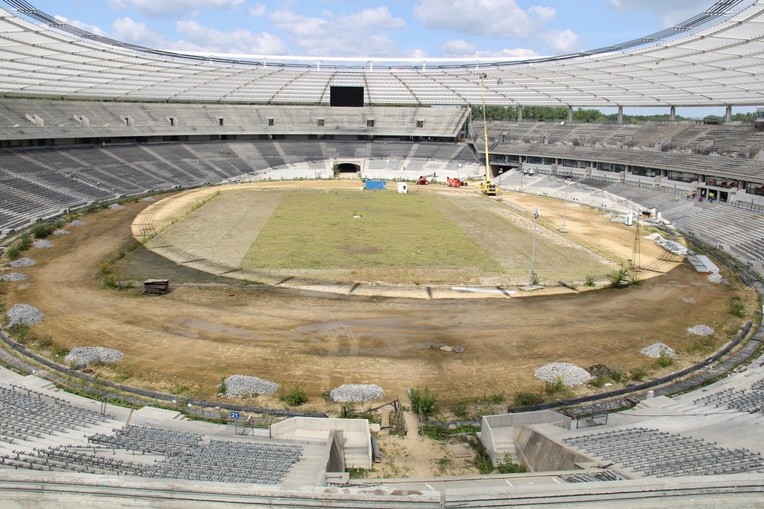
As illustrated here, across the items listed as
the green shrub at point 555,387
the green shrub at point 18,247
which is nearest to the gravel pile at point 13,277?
the green shrub at point 18,247

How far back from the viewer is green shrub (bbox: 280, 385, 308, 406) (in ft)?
58.1

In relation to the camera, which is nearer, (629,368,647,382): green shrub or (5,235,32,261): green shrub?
(629,368,647,382): green shrub

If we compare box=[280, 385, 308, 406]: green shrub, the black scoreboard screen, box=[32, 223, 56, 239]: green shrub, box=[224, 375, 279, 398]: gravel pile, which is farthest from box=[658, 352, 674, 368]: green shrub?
the black scoreboard screen

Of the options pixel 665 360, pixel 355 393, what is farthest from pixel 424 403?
pixel 665 360

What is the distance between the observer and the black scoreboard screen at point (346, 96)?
275 ft

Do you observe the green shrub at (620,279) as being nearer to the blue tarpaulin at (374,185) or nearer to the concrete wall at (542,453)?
the concrete wall at (542,453)

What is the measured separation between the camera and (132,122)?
236 ft

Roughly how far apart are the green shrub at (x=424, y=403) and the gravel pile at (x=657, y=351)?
9.10m

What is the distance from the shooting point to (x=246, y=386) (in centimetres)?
1847

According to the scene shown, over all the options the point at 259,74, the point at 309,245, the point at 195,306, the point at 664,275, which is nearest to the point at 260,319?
the point at 195,306

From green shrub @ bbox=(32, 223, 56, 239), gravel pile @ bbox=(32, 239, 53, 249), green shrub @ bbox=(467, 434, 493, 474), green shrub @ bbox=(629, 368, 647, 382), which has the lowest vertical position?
green shrub @ bbox=(629, 368, 647, 382)

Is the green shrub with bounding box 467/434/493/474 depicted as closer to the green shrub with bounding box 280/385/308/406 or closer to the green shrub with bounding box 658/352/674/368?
the green shrub with bounding box 280/385/308/406

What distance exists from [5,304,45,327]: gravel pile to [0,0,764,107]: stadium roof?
24.2 m

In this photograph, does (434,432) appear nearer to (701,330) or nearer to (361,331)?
(361,331)
